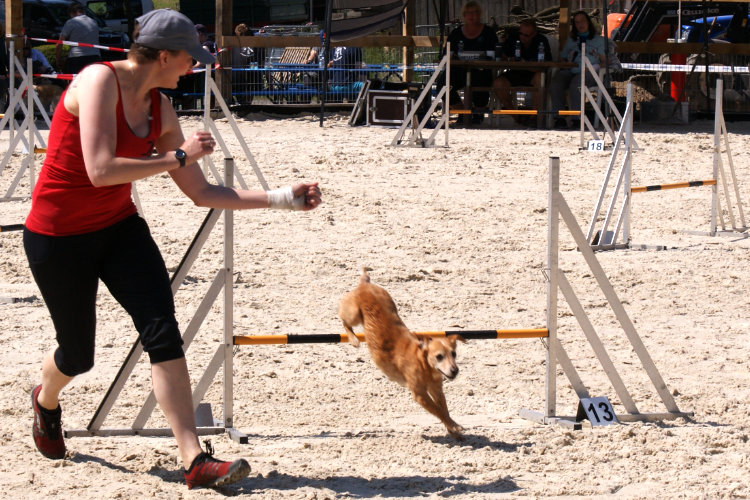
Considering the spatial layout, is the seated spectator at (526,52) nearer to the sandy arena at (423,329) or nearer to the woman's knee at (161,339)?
the sandy arena at (423,329)

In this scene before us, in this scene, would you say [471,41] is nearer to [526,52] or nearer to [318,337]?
[526,52]

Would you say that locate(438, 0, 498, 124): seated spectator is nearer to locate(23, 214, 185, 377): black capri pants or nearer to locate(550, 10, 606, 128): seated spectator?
locate(550, 10, 606, 128): seated spectator

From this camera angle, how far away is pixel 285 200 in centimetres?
378

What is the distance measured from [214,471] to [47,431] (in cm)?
85

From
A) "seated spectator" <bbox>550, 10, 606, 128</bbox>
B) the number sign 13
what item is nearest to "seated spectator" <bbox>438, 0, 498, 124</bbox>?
"seated spectator" <bbox>550, 10, 606, 128</bbox>

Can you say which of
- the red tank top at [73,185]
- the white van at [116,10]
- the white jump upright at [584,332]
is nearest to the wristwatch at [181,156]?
the red tank top at [73,185]

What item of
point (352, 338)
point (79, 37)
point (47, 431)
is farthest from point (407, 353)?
point (79, 37)

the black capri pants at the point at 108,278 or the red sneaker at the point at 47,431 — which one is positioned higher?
the black capri pants at the point at 108,278

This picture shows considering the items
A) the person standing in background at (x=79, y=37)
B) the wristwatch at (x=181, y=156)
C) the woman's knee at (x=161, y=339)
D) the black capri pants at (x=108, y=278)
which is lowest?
the woman's knee at (x=161, y=339)

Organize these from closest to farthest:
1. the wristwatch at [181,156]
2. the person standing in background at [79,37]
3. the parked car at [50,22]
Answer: the wristwatch at [181,156] < the person standing in background at [79,37] < the parked car at [50,22]

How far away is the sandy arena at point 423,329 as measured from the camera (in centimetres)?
422

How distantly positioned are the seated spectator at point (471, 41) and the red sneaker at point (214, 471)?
47.9ft

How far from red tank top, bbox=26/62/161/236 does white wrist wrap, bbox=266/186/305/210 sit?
1.59 ft

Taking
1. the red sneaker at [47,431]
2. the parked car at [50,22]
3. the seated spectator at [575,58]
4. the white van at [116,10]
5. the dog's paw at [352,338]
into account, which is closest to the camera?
the red sneaker at [47,431]
